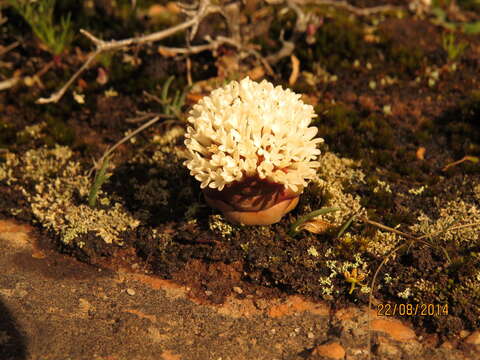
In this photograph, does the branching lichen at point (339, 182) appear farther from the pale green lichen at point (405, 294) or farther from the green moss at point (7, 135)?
the green moss at point (7, 135)

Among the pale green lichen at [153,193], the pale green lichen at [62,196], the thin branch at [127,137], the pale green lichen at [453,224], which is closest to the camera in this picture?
the pale green lichen at [453,224]

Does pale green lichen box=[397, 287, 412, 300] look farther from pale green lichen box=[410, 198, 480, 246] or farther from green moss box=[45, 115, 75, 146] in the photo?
green moss box=[45, 115, 75, 146]

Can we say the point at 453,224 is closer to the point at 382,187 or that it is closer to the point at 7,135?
the point at 382,187

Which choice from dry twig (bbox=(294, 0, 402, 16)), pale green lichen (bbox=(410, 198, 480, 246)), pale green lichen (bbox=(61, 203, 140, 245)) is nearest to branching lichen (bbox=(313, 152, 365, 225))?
pale green lichen (bbox=(410, 198, 480, 246))

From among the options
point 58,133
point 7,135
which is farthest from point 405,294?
point 7,135

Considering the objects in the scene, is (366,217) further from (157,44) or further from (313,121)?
(157,44)

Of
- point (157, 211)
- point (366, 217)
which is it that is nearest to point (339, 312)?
point (366, 217)

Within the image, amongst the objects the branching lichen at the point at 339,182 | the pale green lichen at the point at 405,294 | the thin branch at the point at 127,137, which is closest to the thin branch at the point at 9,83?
the thin branch at the point at 127,137
